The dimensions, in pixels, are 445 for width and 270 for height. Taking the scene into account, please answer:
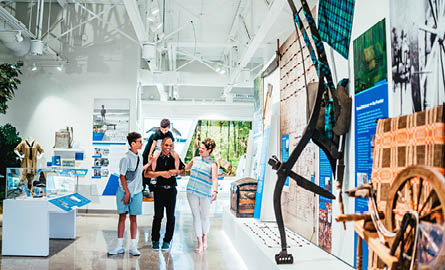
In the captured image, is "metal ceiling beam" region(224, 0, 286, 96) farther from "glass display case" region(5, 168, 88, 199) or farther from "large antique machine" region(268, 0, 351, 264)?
"glass display case" region(5, 168, 88, 199)

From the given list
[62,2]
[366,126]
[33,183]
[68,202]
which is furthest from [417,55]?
[62,2]

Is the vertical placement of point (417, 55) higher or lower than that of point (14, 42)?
lower

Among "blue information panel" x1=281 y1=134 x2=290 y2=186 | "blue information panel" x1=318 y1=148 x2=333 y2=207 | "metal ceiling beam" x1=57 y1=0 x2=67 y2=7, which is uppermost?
"metal ceiling beam" x1=57 y1=0 x2=67 y2=7

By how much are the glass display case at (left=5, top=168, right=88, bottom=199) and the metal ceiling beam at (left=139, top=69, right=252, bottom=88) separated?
16.7 feet

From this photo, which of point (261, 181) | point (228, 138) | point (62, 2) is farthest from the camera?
point (228, 138)

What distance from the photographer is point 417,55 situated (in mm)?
2232

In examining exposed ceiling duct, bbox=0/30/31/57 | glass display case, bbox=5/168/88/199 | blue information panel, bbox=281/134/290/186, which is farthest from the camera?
exposed ceiling duct, bbox=0/30/31/57

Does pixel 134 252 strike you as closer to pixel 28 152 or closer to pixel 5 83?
pixel 28 152

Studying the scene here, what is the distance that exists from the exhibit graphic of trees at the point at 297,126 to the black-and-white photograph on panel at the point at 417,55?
58.0 inches

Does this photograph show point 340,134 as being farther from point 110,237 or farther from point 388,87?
point 110,237

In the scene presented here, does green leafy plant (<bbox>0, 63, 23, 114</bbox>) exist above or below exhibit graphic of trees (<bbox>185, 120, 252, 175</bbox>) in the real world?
above

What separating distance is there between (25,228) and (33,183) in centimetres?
60

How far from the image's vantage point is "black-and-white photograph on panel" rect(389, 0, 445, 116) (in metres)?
2.02

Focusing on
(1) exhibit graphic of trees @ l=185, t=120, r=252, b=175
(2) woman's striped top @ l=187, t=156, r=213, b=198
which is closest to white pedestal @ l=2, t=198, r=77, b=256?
(2) woman's striped top @ l=187, t=156, r=213, b=198
